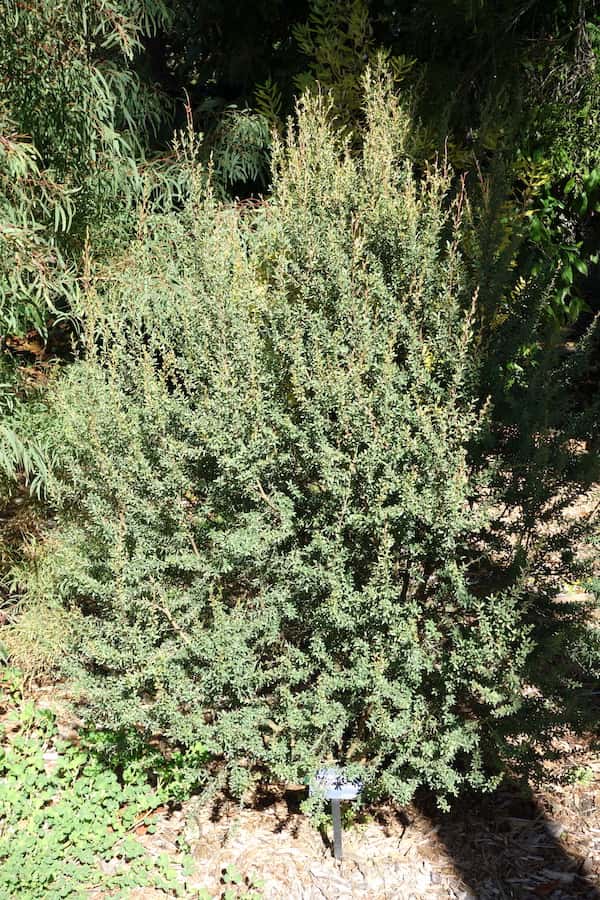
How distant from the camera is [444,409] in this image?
2.35 metres

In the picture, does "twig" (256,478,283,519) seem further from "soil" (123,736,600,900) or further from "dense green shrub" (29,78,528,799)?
"soil" (123,736,600,900)

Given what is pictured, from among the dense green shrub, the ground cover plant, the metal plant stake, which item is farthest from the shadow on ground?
the ground cover plant

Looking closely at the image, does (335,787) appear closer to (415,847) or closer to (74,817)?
(415,847)

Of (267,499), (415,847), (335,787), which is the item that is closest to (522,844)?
(415,847)

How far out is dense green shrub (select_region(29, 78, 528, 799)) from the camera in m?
2.31

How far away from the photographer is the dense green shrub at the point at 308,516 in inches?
91.0

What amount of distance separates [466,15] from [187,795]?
3.96m

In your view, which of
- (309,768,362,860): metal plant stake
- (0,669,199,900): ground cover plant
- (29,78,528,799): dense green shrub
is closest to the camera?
(29,78,528,799): dense green shrub

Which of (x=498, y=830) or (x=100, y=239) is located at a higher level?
(x=100, y=239)

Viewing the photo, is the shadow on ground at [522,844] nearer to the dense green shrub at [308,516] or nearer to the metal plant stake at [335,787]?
the dense green shrub at [308,516]

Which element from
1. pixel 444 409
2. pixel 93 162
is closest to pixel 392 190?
pixel 444 409

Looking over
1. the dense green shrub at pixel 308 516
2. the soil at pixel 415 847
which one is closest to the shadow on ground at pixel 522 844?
the soil at pixel 415 847

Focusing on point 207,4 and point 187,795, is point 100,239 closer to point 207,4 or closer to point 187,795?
point 207,4

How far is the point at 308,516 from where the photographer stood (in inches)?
101
